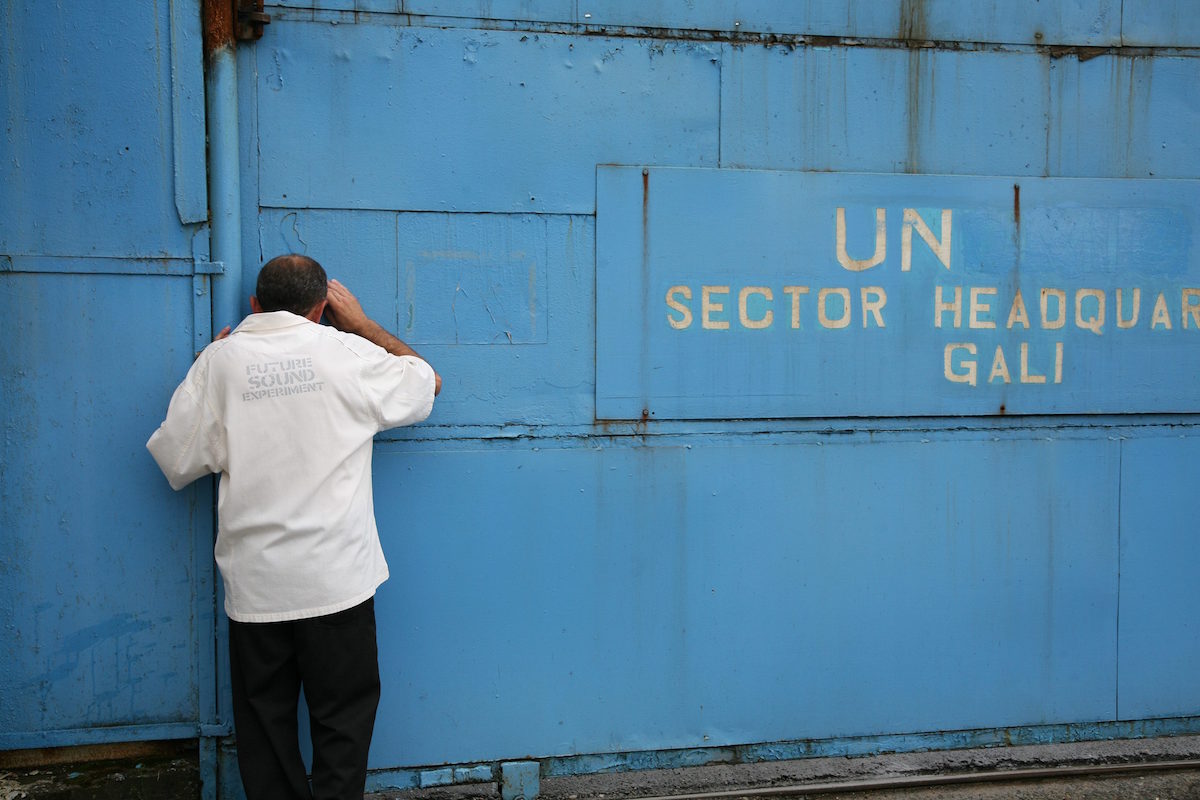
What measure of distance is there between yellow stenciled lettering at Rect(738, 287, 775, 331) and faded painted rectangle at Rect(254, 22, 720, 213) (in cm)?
45

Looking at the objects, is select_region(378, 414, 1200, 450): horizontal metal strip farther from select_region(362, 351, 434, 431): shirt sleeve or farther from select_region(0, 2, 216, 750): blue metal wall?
select_region(0, 2, 216, 750): blue metal wall

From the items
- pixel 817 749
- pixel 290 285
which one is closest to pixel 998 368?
pixel 817 749

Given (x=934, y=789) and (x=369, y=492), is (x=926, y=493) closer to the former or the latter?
(x=934, y=789)

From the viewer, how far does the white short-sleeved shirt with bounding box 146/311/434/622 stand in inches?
88.4

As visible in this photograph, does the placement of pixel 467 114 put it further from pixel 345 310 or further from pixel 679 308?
pixel 679 308

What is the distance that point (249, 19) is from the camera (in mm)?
2555

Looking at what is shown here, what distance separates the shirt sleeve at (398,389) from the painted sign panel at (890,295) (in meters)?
0.58

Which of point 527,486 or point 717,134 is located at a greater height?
point 717,134

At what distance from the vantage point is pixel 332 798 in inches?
91.7

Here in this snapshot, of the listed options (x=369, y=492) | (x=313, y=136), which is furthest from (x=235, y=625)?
(x=313, y=136)

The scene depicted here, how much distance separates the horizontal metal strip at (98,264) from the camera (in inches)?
99.0

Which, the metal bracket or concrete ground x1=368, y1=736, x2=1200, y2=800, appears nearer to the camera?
the metal bracket

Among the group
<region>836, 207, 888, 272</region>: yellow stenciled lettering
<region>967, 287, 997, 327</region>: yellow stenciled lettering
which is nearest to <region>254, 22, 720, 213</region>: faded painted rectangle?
<region>836, 207, 888, 272</region>: yellow stenciled lettering

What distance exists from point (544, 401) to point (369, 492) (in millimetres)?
630
